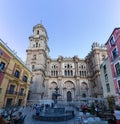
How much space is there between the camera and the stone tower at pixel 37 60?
30.8 m

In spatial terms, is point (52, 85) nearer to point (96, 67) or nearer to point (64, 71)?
point (64, 71)

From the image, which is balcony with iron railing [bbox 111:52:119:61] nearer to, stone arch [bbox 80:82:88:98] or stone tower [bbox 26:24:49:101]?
stone tower [bbox 26:24:49:101]

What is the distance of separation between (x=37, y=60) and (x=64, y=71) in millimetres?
11994

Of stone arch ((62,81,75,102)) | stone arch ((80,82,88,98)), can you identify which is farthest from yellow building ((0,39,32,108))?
stone arch ((80,82,88,98))

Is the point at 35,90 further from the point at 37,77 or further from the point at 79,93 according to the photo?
the point at 79,93

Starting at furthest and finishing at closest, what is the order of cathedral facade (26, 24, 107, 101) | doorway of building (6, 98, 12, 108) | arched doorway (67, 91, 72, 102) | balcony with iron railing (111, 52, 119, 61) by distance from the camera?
arched doorway (67, 91, 72, 102), cathedral facade (26, 24, 107, 101), doorway of building (6, 98, 12, 108), balcony with iron railing (111, 52, 119, 61)

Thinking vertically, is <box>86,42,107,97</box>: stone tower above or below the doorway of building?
above

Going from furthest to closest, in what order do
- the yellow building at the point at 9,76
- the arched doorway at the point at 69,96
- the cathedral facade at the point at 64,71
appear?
the arched doorway at the point at 69,96 → the cathedral facade at the point at 64,71 → the yellow building at the point at 9,76

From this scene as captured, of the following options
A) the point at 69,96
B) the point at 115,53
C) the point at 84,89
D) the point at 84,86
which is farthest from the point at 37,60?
the point at 115,53

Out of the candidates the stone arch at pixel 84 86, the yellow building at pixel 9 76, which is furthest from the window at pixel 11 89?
the stone arch at pixel 84 86

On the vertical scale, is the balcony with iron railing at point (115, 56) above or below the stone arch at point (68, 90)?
above

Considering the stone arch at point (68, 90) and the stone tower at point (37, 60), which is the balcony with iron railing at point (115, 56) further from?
the stone arch at point (68, 90)

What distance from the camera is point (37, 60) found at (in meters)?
34.9

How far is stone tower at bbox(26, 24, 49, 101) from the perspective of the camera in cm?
3084
